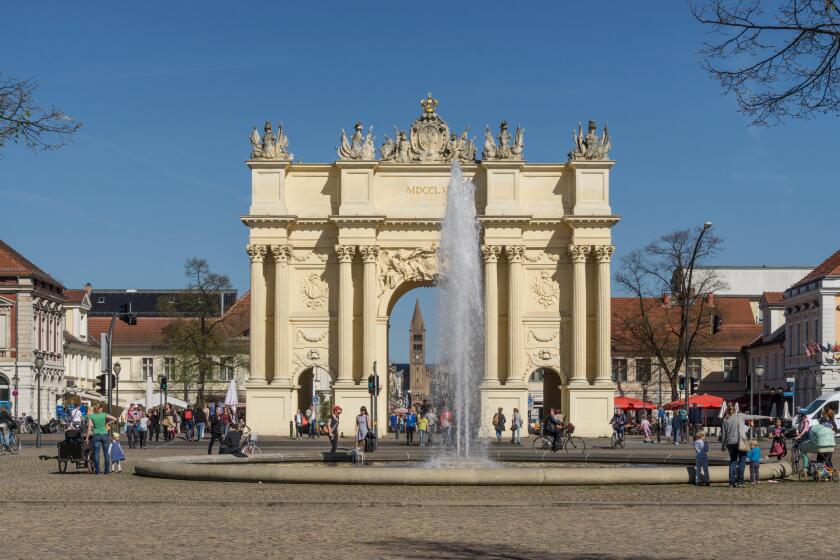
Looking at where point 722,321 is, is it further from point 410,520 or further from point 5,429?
point 410,520

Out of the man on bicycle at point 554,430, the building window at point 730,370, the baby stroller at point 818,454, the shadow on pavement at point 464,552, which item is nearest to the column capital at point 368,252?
the man on bicycle at point 554,430

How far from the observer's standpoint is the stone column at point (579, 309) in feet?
212

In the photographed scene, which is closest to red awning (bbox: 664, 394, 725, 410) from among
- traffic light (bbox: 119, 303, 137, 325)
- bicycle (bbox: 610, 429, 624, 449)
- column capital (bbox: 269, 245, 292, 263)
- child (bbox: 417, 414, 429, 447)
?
bicycle (bbox: 610, 429, 624, 449)

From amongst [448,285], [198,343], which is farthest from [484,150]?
[198,343]

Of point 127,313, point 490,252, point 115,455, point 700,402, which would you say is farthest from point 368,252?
point 115,455

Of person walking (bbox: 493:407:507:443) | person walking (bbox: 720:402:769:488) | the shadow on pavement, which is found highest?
person walking (bbox: 720:402:769:488)

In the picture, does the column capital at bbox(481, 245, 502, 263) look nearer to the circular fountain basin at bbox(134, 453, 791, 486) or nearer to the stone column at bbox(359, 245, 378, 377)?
the stone column at bbox(359, 245, 378, 377)

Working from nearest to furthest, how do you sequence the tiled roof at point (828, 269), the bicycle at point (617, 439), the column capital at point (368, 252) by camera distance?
the bicycle at point (617, 439), the column capital at point (368, 252), the tiled roof at point (828, 269)

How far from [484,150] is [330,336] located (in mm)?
10880

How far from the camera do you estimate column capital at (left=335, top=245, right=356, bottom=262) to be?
6456 cm

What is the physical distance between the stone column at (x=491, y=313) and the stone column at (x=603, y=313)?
4.51 m

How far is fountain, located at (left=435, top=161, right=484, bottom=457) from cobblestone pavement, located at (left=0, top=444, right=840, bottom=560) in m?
12.6

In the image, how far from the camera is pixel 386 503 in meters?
23.2

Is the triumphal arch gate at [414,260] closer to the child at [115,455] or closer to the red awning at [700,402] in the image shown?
the red awning at [700,402]
